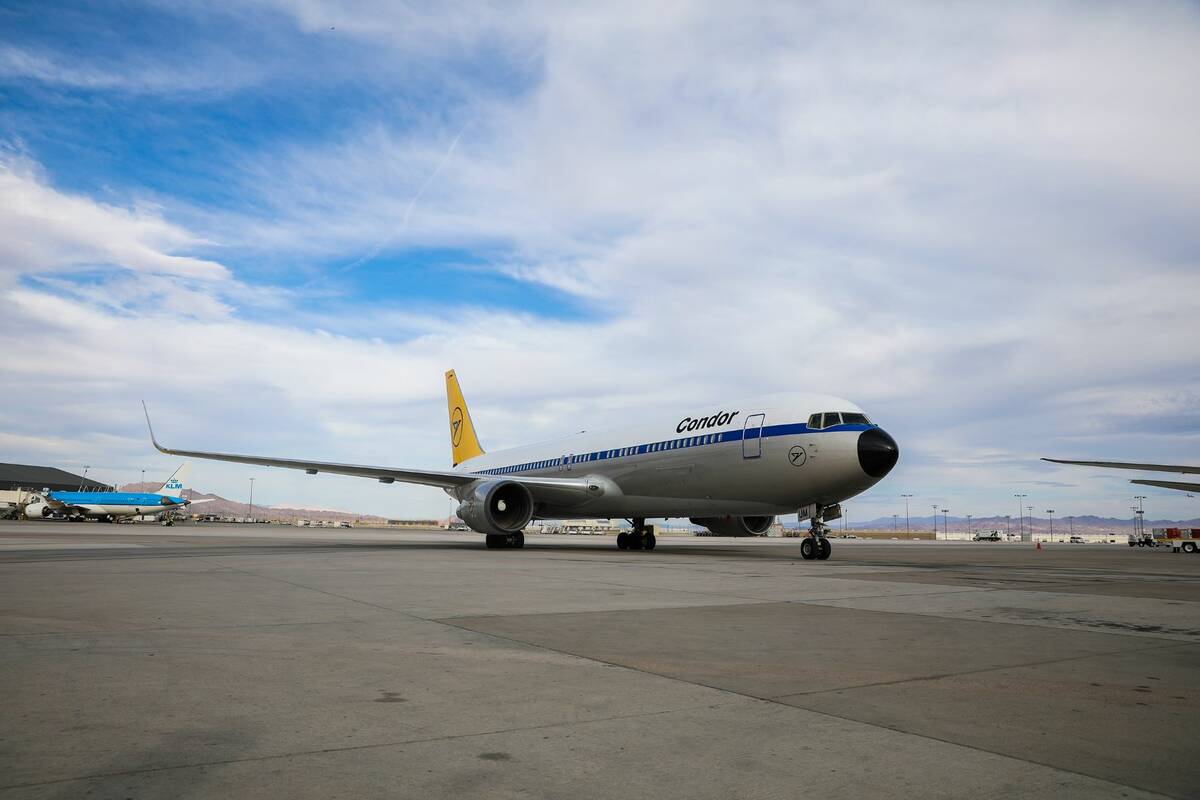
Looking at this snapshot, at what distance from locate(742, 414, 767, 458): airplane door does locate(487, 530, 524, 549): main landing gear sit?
25.3 ft

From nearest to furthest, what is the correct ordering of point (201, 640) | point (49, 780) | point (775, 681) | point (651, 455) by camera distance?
point (49, 780)
point (775, 681)
point (201, 640)
point (651, 455)

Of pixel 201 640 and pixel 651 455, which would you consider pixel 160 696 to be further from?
pixel 651 455

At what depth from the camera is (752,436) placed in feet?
58.1

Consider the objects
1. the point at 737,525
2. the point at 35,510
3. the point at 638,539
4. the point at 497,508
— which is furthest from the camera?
the point at 35,510

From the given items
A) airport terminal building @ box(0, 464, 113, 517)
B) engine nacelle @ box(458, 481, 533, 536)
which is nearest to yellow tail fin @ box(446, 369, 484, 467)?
engine nacelle @ box(458, 481, 533, 536)

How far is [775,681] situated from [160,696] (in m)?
2.99

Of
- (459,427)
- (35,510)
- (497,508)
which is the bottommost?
(35,510)

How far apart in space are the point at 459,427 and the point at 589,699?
34.0m

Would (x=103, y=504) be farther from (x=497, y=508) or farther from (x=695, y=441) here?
(x=695, y=441)

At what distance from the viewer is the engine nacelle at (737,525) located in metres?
21.5

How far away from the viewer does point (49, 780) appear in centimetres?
238

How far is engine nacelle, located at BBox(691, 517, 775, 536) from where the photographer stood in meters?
21.5

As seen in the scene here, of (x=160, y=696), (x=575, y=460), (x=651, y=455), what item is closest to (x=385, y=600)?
(x=160, y=696)

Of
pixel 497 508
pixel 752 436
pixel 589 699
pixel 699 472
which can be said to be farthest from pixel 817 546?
pixel 589 699
